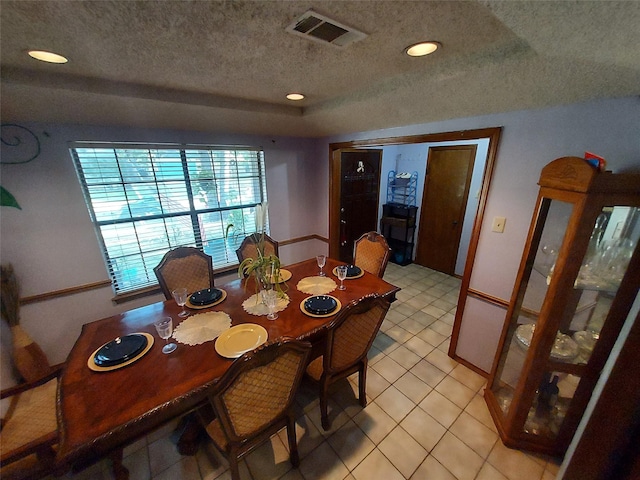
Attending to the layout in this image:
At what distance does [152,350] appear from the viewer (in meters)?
1.36

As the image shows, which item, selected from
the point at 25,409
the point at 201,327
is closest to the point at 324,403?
the point at 201,327

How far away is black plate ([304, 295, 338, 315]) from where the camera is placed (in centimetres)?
166

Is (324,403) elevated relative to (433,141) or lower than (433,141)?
lower

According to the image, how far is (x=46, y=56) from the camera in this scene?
1125mm

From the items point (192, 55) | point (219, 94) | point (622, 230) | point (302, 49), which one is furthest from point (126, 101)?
point (622, 230)

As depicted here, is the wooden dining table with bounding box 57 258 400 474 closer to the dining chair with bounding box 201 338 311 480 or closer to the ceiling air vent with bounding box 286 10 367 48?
the dining chair with bounding box 201 338 311 480

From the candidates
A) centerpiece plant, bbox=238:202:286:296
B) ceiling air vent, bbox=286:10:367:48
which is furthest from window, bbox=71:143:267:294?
ceiling air vent, bbox=286:10:367:48

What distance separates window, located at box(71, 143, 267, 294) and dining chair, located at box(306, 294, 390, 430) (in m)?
1.50

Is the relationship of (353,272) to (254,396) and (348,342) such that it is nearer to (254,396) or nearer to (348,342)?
(348,342)

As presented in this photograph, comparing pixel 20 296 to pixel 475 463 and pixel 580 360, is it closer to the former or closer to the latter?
pixel 475 463

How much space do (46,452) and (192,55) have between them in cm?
211

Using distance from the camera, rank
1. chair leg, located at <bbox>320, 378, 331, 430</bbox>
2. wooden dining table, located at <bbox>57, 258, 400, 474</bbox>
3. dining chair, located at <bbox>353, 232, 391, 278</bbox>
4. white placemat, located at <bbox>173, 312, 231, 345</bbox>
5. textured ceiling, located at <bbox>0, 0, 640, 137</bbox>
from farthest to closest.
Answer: dining chair, located at <bbox>353, 232, 391, 278</bbox>, chair leg, located at <bbox>320, 378, 331, 430</bbox>, white placemat, located at <bbox>173, 312, 231, 345</bbox>, wooden dining table, located at <bbox>57, 258, 400, 474</bbox>, textured ceiling, located at <bbox>0, 0, 640, 137</bbox>

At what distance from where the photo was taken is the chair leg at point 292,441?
1349 millimetres

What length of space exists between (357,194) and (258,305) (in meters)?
2.71
